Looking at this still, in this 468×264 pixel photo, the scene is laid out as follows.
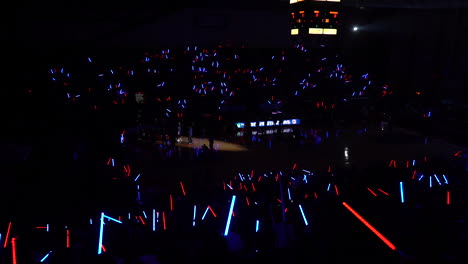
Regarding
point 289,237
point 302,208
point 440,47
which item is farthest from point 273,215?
point 440,47

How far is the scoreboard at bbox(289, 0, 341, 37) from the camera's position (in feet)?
24.7

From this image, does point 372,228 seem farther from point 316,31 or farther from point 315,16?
point 316,31

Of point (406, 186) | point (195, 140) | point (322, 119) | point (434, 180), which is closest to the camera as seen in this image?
point (406, 186)

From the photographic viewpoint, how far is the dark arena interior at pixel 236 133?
2.99 metres

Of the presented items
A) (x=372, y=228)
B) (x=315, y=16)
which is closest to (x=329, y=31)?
(x=315, y=16)

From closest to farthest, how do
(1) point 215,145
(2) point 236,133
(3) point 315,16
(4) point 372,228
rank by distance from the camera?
(4) point 372,228, (3) point 315,16, (1) point 215,145, (2) point 236,133

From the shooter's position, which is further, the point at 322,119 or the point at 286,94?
the point at 286,94

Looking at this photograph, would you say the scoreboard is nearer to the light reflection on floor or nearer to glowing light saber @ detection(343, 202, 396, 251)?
the light reflection on floor

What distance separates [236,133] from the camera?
10703 mm

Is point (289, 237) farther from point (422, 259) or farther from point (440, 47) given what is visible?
point (440, 47)

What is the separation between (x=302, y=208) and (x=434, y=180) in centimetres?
271

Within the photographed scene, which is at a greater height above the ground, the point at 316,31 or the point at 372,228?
the point at 316,31

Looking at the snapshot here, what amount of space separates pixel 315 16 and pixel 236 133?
405cm

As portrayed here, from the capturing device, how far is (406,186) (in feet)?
14.7
